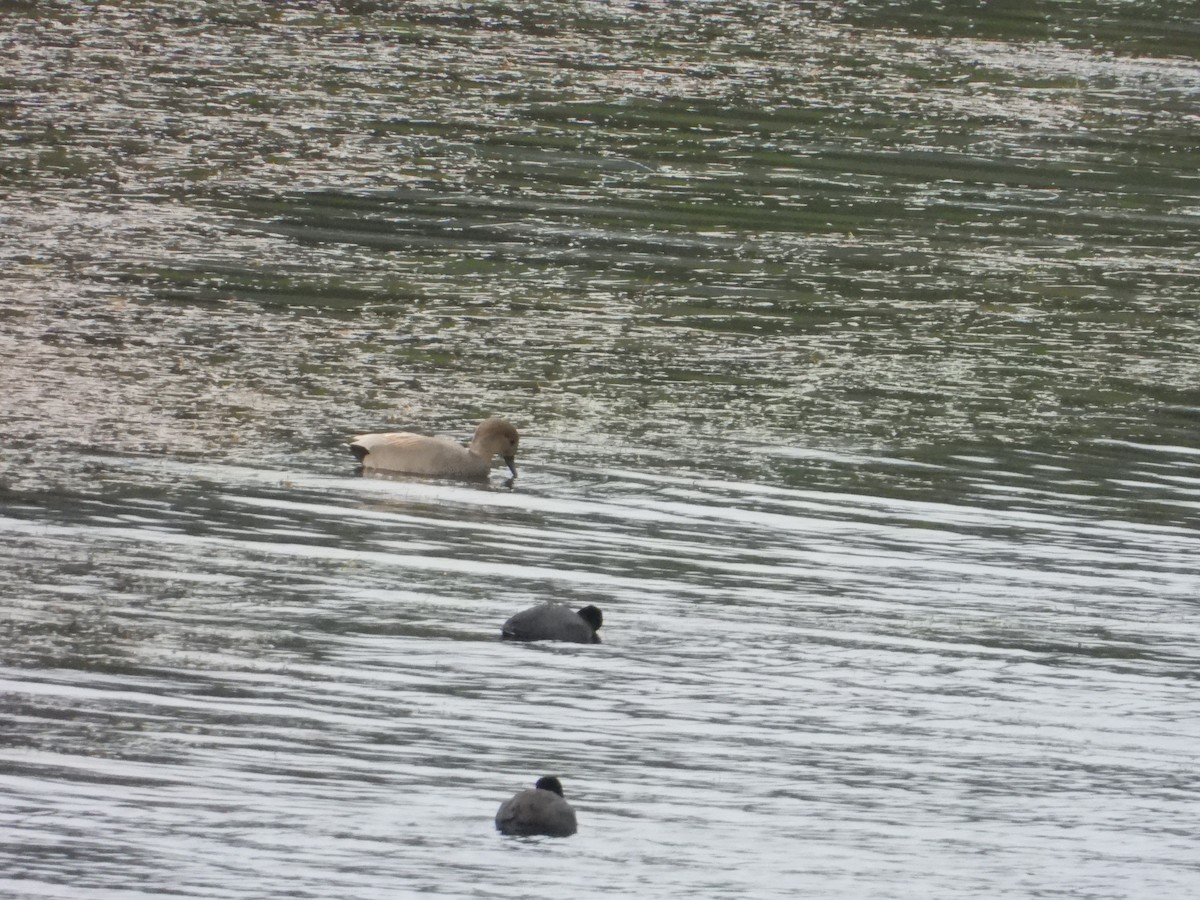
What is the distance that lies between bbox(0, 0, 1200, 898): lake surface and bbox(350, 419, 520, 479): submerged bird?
18 centimetres

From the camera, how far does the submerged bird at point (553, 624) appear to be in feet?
38.3

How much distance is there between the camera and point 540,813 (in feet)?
30.5

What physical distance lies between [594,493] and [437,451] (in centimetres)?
99

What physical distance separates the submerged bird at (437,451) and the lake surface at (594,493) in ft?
0.57

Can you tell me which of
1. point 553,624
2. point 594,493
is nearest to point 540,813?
point 553,624

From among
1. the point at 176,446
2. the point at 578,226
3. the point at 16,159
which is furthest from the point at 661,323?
the point at 16,159

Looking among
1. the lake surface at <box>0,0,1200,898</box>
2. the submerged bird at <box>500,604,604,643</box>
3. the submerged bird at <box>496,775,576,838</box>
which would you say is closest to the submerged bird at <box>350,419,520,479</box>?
the lake surface at <box>0,0,1200,898</box>

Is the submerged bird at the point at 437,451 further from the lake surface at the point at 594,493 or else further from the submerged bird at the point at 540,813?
the submerged bird at the point at 540,813

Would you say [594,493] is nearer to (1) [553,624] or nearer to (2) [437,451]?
(2) [437,451]

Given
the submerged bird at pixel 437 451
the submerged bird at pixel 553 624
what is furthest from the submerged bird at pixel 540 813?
the submerged bird at pixel 437 451

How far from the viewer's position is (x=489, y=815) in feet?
31.5

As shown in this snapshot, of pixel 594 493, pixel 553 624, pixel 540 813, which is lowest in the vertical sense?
pixel 594 493

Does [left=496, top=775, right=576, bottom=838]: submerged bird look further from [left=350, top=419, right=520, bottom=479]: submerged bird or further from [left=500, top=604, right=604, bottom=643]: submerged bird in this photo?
[left=350, top=419, right=520, bottom=479]: submerged bird

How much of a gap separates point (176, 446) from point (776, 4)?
1060 inches
